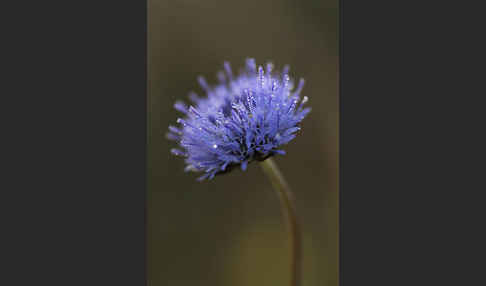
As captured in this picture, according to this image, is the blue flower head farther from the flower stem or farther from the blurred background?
the blurred background

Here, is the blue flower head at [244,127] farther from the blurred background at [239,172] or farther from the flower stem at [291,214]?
the blurred background at [239,172]

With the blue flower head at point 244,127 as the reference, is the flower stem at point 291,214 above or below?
below

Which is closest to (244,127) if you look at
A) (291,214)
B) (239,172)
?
(291,214)

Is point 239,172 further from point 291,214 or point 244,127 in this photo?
point 244,127

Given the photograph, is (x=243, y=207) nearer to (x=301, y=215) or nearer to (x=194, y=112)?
(x=301, y=215)

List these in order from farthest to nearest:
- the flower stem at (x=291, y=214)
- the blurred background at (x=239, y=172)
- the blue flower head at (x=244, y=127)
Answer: the blurred background at (x=239, y=172)
the flower stem at (x=291, y=214)
the blue flower head at (x=244, y=127)

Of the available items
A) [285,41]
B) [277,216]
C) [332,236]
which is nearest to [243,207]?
[277,216]

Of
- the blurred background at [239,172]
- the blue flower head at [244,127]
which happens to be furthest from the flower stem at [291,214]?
the blurred background at [239,172]
